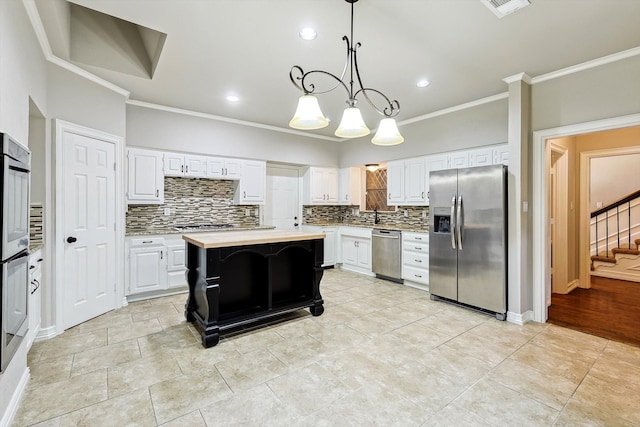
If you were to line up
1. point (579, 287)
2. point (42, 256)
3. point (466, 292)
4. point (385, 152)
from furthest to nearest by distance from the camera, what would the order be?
point (385, 152) → point (579, 287) → point (466, 292) → point (42, 256)

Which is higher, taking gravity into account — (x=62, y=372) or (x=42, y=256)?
(x=42, y=256)

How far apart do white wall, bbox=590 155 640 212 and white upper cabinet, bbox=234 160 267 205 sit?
20.7 feet

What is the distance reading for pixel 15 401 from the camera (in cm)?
192

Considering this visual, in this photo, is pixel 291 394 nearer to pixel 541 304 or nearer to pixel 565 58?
pixel 541 304

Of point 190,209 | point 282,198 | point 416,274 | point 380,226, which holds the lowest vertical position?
point 416,274

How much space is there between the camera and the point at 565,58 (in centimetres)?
295

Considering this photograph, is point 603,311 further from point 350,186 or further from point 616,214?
point 350,186

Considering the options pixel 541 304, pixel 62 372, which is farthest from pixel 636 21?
pixel 62 372

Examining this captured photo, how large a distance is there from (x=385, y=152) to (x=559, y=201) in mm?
2702

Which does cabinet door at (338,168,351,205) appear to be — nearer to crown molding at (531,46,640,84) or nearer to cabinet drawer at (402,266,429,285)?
cabinet drawer at (402,266,429,285)

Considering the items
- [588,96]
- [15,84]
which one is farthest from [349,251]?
[15,84]

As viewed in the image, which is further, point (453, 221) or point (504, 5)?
point (453, 221)

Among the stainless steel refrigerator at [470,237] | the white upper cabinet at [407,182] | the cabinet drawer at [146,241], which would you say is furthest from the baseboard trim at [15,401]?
the white upper cabinet at [407,182]

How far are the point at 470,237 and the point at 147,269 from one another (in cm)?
412
